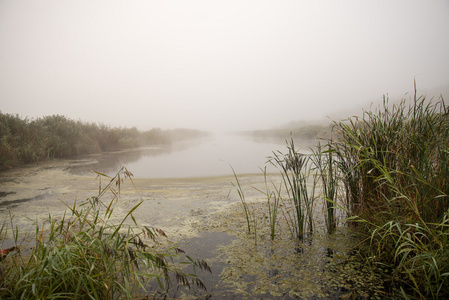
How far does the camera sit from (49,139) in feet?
29.0

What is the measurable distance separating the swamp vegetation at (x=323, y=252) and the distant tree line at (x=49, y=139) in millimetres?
6438

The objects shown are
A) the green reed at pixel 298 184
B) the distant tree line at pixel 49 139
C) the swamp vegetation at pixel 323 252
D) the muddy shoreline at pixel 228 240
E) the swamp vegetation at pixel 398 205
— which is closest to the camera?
the swamp vegetation at pixel 323 252

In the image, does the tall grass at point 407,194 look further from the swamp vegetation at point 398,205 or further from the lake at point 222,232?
the lake at point 222,232

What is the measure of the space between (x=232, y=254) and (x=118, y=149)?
12.9 meters

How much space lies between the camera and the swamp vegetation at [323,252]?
53.2 inches

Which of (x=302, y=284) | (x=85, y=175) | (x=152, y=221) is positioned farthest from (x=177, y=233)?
(x=85, y=175)

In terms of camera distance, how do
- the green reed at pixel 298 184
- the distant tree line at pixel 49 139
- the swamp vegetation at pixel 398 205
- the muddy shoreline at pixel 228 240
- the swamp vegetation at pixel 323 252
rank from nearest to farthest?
the swamp vegetation at pixel 323 252 → the swamp vegetation at pixel 398 205 → the muddy shoreline at pixel 228 240 → the green reed at pixel 298 184 → the distant tree line at pixel 49 139

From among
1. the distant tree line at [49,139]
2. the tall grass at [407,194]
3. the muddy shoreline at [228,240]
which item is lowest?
the muddy shoreline at [228,240]

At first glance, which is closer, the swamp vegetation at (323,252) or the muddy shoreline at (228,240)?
the swamp vegetation at (323,252)

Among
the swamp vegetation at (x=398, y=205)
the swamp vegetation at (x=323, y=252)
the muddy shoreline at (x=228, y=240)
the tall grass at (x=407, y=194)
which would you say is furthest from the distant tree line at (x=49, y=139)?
the tall grass at (x=407, y=194)

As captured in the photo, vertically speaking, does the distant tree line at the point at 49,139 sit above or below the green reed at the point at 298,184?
above

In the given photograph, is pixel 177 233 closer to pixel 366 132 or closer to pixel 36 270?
pixel 36 270

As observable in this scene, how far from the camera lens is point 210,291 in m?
1.71

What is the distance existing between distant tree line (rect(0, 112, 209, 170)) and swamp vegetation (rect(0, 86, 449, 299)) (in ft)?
21.1
